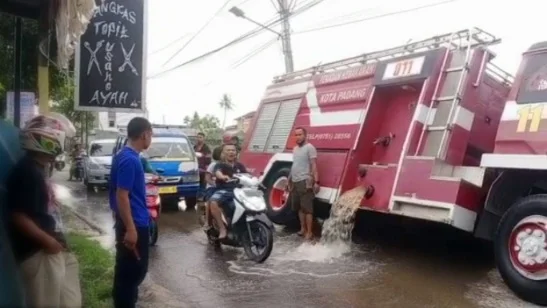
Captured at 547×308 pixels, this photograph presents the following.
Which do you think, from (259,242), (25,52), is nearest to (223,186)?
(259,242)

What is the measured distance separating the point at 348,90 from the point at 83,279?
4.46 meters

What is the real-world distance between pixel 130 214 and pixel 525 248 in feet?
11.7

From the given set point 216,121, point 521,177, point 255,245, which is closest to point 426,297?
point 521,177

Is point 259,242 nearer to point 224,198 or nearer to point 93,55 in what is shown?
point 224,198

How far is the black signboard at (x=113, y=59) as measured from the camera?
478 centimetres

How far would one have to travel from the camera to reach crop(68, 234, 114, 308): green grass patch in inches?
182

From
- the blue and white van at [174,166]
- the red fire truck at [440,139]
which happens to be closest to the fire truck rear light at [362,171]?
the red fire truck at [440,139]

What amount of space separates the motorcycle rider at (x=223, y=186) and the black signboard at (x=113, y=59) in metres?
2.22

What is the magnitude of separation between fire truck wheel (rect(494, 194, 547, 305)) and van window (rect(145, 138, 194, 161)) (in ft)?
26.2

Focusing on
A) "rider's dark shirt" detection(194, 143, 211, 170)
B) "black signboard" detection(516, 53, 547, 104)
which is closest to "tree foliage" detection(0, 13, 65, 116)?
"rider's dark shirt" detection(194, 143, 211, 170)

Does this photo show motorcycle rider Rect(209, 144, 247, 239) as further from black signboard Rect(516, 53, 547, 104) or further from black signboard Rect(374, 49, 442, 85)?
black signboard Rect(516, 53, 547, 104)

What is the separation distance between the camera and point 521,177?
5418 mm

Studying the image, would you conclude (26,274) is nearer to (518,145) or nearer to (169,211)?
(518,145)

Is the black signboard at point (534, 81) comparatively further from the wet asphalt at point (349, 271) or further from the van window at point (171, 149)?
the van window at point (171, 149)
